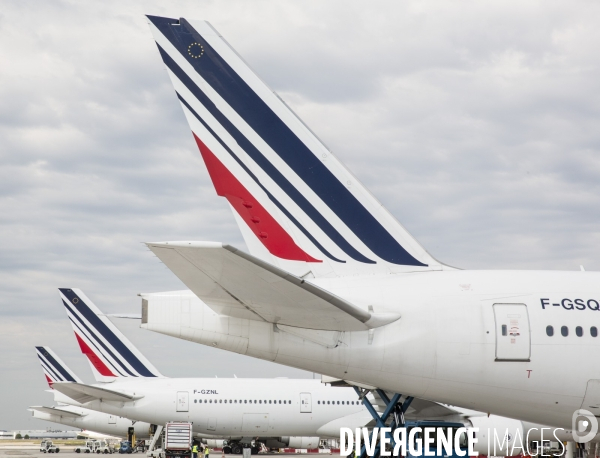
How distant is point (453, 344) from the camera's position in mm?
9672

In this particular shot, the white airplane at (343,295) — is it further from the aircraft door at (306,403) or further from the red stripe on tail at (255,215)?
the aircraft door at (306,403)

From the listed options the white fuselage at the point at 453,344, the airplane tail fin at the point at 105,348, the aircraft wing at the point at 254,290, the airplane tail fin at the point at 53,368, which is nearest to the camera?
the aircraft wing at the point at 254,290

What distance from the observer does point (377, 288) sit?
33.2ft

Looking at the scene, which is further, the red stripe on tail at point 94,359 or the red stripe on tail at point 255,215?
the red stripe on tail at point 94,359

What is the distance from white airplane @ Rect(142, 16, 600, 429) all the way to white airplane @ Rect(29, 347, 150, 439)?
93.9 feet

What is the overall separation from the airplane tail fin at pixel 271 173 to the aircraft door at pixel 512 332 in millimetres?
1556

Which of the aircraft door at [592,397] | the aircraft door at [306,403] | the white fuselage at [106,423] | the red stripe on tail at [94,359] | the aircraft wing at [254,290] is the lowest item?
the white fuselage at [106,423]

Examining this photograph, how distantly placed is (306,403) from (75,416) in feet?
49.2

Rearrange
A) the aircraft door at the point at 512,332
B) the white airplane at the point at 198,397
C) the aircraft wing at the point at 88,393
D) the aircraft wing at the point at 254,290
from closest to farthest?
the aircraft wing at the point at 254,290 → the aircraft door at the point at 512,332 → the aircraft wing at the point at 88,393 → the white airplane at the point at 198,397

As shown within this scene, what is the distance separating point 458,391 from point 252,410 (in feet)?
78.4

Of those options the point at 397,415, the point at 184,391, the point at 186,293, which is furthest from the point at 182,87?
the point at 184,391

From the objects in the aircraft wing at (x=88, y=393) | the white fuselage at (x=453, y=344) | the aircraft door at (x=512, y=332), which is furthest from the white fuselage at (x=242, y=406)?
the aircraft door at (x=512, y=332)

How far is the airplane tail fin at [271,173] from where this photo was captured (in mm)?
10516

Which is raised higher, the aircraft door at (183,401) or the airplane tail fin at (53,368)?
the airplane tail fin at (53,368)
